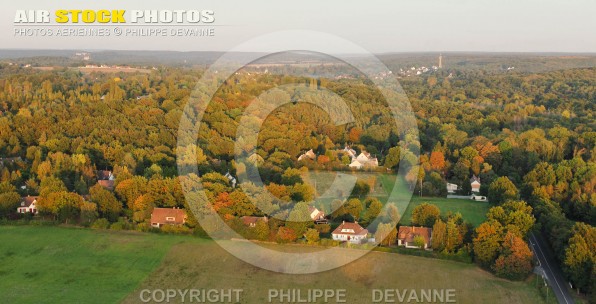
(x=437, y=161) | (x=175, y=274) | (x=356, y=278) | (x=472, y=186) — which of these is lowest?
(x=175, y=274)

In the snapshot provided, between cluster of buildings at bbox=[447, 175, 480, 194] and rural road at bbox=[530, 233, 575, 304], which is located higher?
cluster of buildings at bbox=[447, 175, 480, 194]

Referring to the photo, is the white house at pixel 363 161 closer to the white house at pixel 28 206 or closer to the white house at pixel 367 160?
the white house at pixel 367 160

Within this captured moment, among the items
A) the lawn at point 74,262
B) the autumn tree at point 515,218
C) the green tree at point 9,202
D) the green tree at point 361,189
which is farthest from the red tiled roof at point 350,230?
the green tree at point 9,202

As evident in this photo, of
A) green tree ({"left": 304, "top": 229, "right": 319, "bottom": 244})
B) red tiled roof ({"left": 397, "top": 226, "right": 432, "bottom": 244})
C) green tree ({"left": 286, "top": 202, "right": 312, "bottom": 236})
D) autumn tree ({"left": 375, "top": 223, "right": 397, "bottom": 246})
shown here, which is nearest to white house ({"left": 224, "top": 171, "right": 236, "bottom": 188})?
green tree ({"left": 286, "top": 202, "right": 312, "bottom": 236})

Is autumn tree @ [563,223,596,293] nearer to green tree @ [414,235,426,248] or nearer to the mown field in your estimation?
the mown field

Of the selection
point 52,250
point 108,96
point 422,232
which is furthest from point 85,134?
point 422,232

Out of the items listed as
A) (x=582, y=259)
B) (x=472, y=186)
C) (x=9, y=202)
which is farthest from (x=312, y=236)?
(x=9, y=202)

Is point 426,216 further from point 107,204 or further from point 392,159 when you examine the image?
point 107,204
